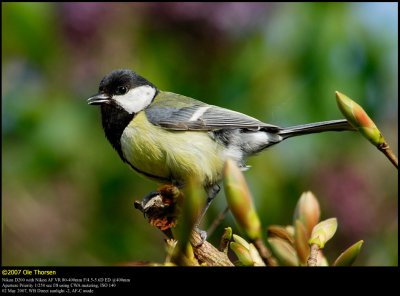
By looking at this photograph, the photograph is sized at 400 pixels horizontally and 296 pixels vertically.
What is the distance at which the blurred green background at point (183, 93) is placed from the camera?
89.0 inches

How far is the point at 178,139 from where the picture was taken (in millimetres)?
1844

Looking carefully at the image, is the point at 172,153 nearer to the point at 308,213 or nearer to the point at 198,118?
the point at 198,118

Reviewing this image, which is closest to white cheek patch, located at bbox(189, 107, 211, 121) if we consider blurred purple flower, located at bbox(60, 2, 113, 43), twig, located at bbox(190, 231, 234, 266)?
blurred purple flower, located at bbox(60, 2, 113, 43)

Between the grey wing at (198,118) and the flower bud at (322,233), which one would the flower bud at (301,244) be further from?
the grey wing at (198,118)

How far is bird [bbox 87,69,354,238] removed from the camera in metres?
1.76

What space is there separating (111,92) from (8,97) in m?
1.06

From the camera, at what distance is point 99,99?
1.86 m

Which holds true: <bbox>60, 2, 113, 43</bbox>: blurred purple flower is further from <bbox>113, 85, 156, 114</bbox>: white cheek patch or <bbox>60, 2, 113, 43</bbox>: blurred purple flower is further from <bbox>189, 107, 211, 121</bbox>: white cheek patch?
<bbox>189, 107, 211, 121</bbox>: white cheek patch

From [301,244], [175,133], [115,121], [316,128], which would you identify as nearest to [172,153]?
[175,133]

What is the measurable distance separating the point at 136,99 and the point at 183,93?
466mm

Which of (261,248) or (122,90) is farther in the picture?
(122,90)

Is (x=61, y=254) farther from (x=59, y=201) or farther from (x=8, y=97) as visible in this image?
(x=8, y=97)

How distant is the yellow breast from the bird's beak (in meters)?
0.11
